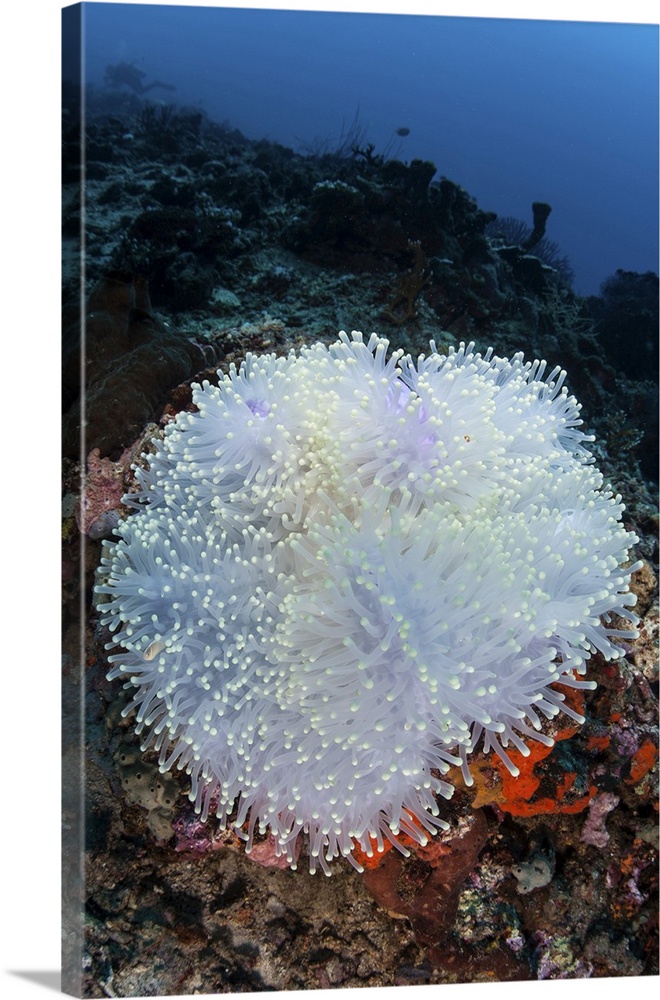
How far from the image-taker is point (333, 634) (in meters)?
1.17

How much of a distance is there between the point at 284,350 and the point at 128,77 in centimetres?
65

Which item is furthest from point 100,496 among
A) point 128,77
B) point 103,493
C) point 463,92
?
point 463,92

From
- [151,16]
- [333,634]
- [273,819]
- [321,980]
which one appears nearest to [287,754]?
[273,819]

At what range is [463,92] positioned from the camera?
5.53 feet

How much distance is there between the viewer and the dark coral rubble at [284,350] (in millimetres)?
A: 1419

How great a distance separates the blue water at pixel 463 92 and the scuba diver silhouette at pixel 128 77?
1 centimetres

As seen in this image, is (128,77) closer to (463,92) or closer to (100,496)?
(463,92)

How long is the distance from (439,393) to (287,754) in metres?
0.71

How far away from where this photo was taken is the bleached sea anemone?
45.9 inches

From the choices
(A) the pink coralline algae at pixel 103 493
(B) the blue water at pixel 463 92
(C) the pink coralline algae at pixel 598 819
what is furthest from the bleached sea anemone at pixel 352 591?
(B) the blue water at pixel 463 92

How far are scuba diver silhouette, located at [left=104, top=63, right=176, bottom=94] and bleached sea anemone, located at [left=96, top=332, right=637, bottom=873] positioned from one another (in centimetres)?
66

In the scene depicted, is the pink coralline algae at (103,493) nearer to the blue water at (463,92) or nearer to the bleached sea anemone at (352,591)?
the bleached sea anemone at (352,591)
